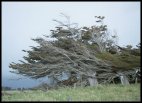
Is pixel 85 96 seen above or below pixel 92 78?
above

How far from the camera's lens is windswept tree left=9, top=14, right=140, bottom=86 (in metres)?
17.4

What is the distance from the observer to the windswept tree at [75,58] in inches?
684

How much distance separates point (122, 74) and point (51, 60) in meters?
4.26

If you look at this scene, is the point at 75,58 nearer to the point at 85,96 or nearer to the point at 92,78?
the point at 92,78

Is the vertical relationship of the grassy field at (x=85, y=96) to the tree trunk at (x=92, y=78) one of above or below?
above

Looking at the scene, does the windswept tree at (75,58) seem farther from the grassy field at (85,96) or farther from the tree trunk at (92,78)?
the grassy field at (85,96)

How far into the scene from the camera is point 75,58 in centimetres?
1802

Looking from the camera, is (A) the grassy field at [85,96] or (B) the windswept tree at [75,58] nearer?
(A) the grassy field at [85,96]

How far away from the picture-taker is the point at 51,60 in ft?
60.1

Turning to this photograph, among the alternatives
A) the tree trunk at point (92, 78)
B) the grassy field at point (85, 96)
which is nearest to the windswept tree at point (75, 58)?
the tree trunk at point (92, 78)

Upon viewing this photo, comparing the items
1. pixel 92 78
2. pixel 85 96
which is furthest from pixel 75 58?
pixel 85 96

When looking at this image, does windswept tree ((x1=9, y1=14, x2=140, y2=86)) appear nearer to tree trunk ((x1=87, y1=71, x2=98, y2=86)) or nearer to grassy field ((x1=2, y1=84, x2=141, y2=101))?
tree trunk ((x1=87, y1=71, x2=98, y2=86))

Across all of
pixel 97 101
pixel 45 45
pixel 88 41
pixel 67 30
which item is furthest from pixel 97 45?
pixel 97 101

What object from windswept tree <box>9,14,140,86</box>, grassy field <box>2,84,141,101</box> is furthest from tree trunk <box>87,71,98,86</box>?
grassy field <box>2,84,141,101</box>
